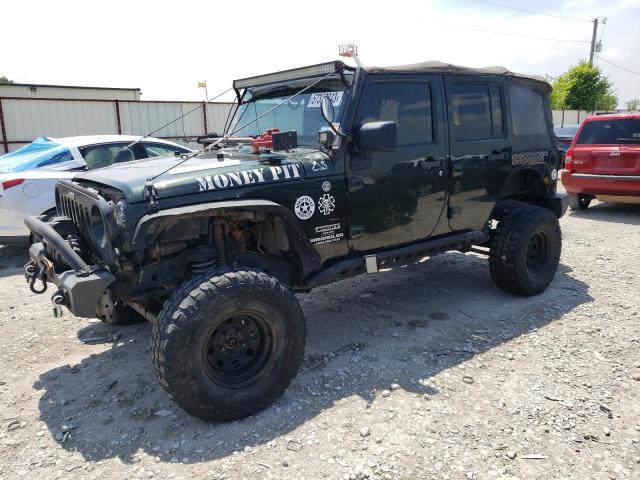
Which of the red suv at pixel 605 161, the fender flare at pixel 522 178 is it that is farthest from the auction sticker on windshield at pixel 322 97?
the red suv at pixel 605 161

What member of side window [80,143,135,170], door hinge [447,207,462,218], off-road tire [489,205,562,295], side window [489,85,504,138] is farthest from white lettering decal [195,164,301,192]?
side window [80,143,135,170]

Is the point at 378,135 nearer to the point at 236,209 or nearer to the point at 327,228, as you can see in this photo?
the point at 327,228

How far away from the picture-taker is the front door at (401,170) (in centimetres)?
385

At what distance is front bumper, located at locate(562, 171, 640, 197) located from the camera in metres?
8.77

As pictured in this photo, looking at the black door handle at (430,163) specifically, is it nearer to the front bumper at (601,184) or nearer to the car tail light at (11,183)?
the car tail light at (11,183)

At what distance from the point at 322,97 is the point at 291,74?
454 mm

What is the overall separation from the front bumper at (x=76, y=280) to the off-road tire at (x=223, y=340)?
1.27 ft

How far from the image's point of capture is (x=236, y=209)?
3223 mm

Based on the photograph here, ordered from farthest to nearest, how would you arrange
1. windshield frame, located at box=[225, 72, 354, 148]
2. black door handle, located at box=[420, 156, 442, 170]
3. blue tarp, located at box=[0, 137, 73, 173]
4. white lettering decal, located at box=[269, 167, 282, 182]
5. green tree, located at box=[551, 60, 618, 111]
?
1. green tree, located at box=[551, 60, 618, 111]
2. blue tarp, located at box=[0, 137, 73, 173]
3. black door handle, located at box=[420, 156, 442, 170]
4. windshield frame, located at box=[225, 72, 354, 148]
5. white lettering decal, located at box=[269, 167, 282, 182]

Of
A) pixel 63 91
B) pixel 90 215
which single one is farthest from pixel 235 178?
pixel 63 91

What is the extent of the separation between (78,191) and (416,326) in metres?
2.91

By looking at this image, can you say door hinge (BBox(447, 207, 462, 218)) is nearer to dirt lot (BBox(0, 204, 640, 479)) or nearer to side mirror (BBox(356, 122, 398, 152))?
dirt lot (BBox(0, 204, 640, 479))

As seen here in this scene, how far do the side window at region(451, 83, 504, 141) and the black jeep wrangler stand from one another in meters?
0.02

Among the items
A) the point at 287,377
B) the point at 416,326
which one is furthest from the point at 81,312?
the point at 416,326
